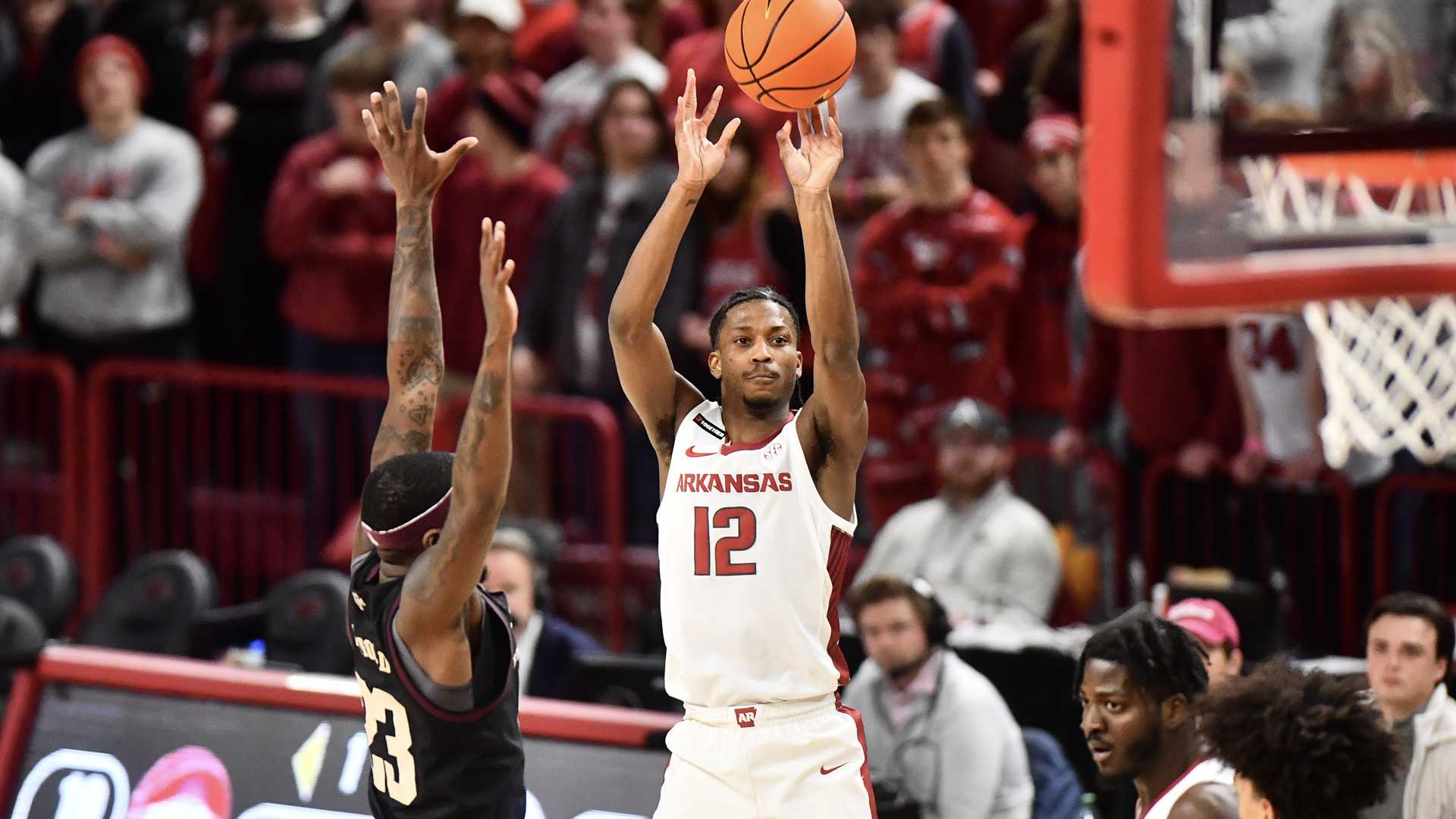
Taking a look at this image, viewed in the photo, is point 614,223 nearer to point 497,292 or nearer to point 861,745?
point 861,745

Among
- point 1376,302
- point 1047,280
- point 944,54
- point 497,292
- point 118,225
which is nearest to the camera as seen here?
point 497,292

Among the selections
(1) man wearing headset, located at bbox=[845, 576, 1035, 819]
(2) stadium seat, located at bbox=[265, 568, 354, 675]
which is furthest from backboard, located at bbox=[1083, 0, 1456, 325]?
(2) stadium seat, located at bbox=[265, 568, 354, 675]

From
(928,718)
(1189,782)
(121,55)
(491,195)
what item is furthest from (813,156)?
(121,55)

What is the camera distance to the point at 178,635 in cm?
1020

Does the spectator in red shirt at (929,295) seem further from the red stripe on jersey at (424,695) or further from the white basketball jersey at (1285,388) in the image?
the red stripe on jersey at (424,695)

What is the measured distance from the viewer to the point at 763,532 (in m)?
5.91

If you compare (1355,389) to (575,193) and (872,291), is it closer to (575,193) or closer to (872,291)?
(872,291)

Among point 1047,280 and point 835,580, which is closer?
point 835,580

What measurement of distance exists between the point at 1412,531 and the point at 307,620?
488cm

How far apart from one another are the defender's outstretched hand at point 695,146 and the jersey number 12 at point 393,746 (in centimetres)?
163

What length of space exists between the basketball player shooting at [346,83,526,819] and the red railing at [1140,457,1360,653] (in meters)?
4.84

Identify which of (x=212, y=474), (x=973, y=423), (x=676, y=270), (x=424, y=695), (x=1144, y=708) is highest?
(x=676, y=270)

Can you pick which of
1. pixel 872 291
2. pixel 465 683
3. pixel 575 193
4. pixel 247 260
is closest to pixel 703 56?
pixel 575 193

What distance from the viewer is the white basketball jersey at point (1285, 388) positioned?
9453 millimetres
